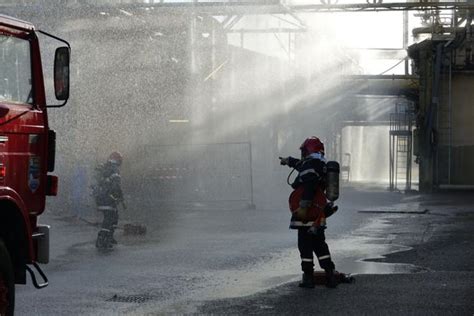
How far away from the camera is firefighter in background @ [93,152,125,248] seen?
45.2 ft

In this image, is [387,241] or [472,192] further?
[472,192]

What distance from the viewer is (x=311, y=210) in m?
9.91

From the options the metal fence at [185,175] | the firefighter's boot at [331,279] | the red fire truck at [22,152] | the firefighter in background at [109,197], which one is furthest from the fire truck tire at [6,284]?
the metal fence at [185,175]

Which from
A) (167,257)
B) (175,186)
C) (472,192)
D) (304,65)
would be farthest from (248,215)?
(304,65)

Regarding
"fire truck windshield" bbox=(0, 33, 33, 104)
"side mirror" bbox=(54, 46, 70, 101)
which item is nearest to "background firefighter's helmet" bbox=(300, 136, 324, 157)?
"side mirror" bbox=(54, 46, 70, 101)

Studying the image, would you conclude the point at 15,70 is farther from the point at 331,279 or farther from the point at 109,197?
the point at 109,197

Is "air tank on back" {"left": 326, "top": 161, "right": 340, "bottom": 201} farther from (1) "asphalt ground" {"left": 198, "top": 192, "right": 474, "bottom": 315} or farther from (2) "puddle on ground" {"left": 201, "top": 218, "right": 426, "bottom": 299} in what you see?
(2) "puddle on ground" {"left": 201, "top": 218, "right": 426, "bottom": 299}

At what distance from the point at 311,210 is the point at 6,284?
13.0 ft

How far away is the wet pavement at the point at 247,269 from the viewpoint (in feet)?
28.6

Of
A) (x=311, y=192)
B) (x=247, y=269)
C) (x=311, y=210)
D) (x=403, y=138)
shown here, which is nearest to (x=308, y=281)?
(x=311, y=210)

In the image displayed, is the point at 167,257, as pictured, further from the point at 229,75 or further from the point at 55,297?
the point at 229,75

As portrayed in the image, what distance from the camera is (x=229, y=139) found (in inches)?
1289

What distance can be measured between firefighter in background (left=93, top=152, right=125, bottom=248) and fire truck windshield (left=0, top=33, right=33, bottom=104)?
6.41 metres

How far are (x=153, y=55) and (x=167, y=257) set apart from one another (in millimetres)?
17115
